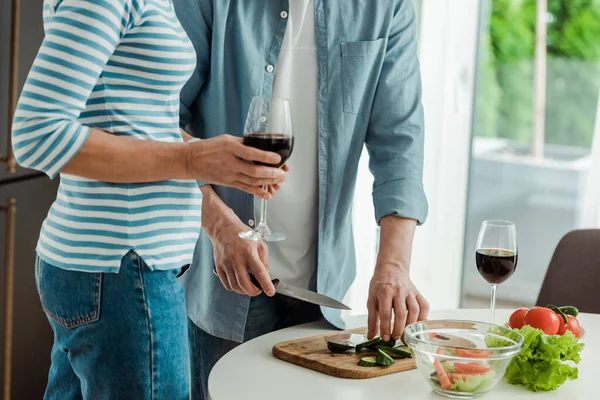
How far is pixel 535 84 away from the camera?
4.46 metres

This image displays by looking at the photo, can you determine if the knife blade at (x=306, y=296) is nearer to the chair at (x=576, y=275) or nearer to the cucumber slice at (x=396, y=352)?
the cucumber slice at (x=396, y=352)

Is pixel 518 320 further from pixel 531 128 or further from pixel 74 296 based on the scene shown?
pixel 531 128

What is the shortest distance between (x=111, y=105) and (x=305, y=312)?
809 mm

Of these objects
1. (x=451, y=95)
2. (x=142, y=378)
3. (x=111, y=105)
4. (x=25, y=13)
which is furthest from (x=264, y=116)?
(x=451, y=95)

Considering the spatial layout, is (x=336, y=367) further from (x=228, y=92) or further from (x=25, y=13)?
(x=25, y=13)

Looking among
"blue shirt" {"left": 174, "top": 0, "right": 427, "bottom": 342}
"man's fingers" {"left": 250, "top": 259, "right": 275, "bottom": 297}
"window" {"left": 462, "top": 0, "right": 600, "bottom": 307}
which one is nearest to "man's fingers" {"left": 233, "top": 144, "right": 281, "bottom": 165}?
"man's fingers" {"left": 250, "top": 259, "right": 275, "bottom": 297}

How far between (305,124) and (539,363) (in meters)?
0.78

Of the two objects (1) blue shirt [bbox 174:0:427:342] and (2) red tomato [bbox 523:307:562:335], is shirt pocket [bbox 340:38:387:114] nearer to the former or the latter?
(1) blue shirt [bbox 174:0:427:342]

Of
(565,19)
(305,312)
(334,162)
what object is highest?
(565,19)

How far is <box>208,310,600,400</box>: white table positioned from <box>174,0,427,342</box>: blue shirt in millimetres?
368

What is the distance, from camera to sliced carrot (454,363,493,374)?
131cm

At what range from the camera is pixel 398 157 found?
73.5 inches

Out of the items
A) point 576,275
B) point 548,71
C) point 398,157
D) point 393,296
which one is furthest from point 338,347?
point 548,71

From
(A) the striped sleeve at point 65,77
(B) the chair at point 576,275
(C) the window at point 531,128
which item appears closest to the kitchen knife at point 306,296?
(A) the striped sleeve at point 65,77
